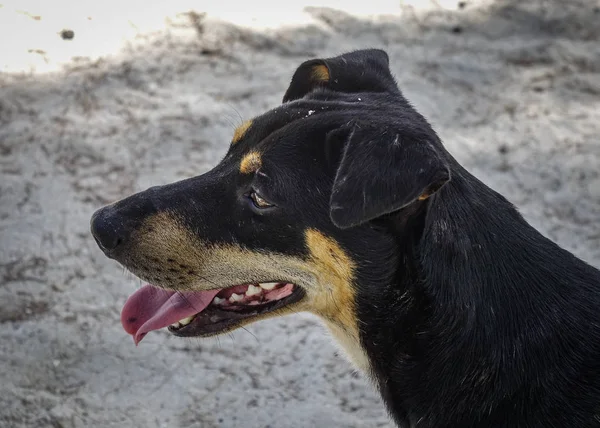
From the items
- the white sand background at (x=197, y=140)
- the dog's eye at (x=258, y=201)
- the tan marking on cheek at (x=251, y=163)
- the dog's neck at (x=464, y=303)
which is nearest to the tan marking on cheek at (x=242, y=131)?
the tan marking on cheek at (x=251, y=163)

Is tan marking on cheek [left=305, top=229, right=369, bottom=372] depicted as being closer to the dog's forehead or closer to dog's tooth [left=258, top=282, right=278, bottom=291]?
dog's tooth [left=258, top=282, right=278, bottom=291]

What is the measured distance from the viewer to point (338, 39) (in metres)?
6.85

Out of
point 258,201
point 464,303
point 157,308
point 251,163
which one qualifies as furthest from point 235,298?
point 464,303

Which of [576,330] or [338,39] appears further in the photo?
[338,39]

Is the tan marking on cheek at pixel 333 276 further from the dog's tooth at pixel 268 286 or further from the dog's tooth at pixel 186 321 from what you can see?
the dog's tooth at pixel 186 321

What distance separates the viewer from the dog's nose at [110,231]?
3297 mm

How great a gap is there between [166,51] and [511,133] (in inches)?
113

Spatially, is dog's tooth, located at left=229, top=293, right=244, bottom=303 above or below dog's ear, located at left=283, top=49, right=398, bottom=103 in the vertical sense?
below

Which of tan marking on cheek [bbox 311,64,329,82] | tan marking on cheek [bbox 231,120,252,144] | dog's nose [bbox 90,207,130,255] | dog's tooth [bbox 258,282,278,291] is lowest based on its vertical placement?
dog's tooth [bbox 258,282,278,291]

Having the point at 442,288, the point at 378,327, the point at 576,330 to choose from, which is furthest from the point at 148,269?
the point at 576,330

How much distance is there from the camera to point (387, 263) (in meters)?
3.13

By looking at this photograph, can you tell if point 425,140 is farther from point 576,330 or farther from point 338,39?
point 338,39

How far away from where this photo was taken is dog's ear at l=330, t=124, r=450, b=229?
2.72 metres

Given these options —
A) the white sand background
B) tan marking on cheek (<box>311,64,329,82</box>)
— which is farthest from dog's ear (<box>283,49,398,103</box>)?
the white sand background
